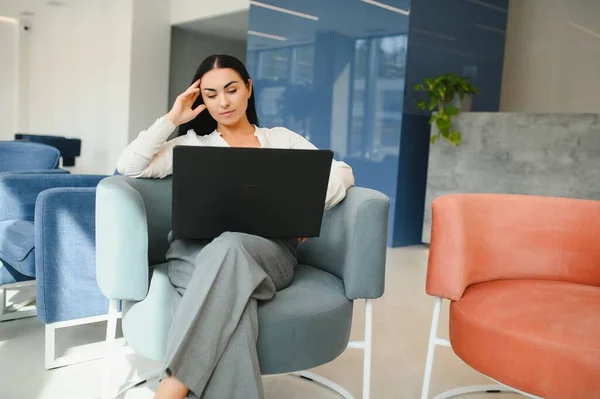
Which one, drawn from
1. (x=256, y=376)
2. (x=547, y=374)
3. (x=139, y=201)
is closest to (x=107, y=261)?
(x=139, y=201)

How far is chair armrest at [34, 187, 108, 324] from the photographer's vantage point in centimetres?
219

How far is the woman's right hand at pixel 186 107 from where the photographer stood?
1.98 metres

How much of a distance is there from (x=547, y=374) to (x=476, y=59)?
16.4ft

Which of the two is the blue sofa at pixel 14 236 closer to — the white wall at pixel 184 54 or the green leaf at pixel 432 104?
the green leaf at pixel 432 104

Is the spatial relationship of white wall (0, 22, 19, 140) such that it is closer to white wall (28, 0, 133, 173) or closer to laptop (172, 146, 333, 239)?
white wall (28, 0, 133, 173)

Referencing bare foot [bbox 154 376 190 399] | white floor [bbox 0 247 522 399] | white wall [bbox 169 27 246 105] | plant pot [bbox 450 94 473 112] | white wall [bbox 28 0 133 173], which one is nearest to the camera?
bare foot [bbox 154 376 190 399]

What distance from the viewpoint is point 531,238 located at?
199cm

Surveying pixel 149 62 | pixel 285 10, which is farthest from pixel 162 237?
pixel 149 62

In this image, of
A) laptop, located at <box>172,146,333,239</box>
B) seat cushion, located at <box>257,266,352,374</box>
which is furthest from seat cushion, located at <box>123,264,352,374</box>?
laptop, located at <box>172,146,333,239</box>

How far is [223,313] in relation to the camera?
1.49m

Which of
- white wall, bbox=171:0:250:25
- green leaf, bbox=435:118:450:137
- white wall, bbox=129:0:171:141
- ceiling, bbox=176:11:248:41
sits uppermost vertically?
white wall, bbox=171:0:250:25

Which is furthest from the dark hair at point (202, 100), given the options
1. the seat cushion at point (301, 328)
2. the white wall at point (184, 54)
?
the white wall at point (184, 54)

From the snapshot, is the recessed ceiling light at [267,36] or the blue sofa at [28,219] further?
the recessed ceiling light at [267,36]

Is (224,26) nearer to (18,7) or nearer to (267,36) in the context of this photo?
(267,36)
